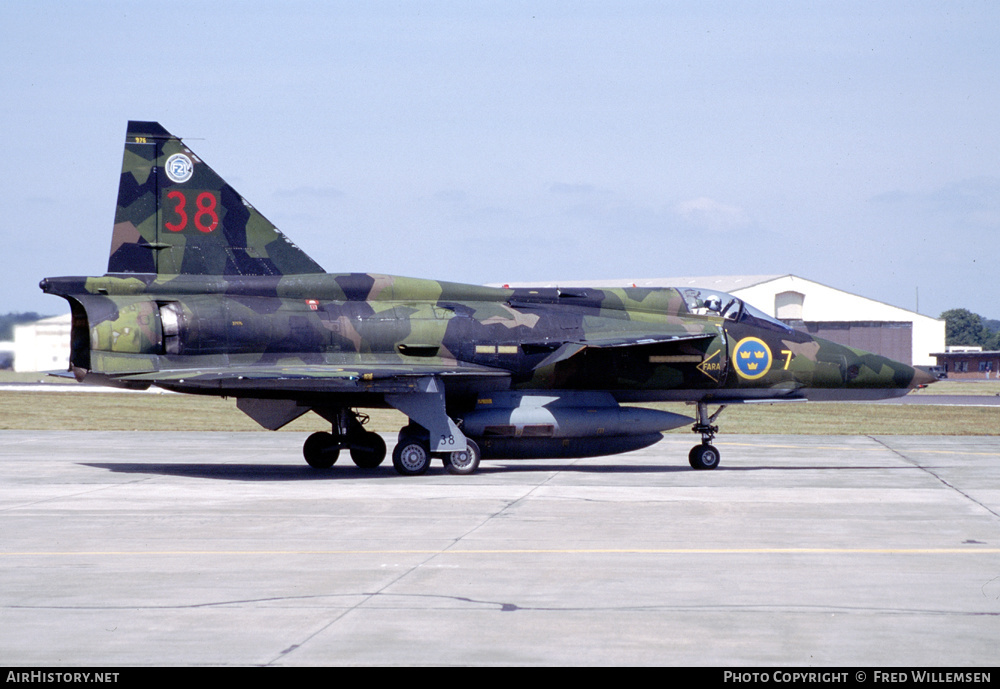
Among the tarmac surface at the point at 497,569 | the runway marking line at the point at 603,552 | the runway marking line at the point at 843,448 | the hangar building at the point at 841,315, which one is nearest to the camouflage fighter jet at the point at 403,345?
the tarmac surface at the point at 497,569

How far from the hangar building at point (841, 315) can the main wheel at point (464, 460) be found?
67620 mm

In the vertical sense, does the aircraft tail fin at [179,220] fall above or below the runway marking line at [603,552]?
above

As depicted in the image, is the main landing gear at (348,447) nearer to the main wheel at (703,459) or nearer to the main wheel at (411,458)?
the main wheel at (411,458)

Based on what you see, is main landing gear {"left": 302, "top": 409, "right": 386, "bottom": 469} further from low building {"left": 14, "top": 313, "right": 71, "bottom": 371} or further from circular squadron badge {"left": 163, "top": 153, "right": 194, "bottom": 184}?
low building {"left": 14, "top": 313, "right": 71, "bottom": 371}

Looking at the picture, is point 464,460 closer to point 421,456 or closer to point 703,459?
point 421,456

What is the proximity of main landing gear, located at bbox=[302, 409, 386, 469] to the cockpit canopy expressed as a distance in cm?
628

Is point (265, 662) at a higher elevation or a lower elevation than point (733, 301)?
lower

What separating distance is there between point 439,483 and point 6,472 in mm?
7396

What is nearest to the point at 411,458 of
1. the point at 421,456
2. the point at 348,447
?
the point at 421,456

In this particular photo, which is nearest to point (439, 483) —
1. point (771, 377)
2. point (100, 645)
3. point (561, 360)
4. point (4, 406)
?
point (561, 360)

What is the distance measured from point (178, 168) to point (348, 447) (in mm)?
5602

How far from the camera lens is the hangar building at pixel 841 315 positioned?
87.6 m

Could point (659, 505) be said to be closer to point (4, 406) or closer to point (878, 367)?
point (878, 367)

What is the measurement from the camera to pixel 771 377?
2045 cm
